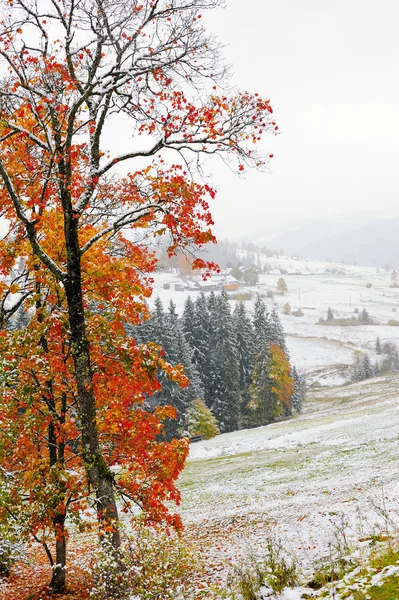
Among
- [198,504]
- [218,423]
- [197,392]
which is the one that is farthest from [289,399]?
[198,504]

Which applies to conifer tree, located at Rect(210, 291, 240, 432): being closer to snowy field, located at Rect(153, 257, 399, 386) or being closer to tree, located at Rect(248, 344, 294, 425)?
tree, located at Rect(248, 344, 294, 425)

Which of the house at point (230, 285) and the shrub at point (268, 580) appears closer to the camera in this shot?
the shrub at point (268, 580)

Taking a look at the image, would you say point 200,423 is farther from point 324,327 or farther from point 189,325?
point 324,327

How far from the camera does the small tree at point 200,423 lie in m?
45.8

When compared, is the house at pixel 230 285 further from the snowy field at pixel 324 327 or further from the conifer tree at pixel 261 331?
the conifer tree at pixel 261 331

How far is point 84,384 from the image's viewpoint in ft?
26.2

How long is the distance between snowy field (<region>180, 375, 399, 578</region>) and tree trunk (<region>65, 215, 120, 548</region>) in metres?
2.94

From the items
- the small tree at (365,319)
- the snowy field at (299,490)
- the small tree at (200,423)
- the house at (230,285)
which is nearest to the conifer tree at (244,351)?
the small tree at (200,423)

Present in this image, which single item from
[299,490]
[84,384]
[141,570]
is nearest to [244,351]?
[299,490]

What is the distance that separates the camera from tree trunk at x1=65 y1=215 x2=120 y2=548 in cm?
779

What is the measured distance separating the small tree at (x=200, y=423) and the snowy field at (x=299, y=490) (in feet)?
29.8

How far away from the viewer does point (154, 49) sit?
862 cm

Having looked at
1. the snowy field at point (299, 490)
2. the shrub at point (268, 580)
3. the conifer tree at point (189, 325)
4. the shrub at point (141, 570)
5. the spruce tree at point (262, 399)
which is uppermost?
the conifer tree at point (189, 325)

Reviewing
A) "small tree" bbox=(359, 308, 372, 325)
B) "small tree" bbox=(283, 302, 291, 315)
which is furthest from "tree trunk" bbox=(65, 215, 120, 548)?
"small tree" bbox=(283, 302, 291, 315)
